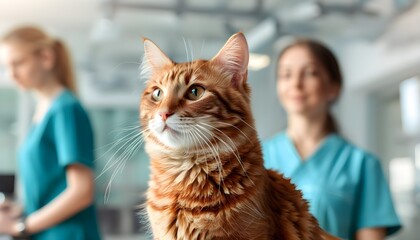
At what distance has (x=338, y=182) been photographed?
0.39m

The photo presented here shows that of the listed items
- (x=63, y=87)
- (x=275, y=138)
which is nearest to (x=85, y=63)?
(x=63, y=87)

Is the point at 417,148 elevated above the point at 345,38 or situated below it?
below

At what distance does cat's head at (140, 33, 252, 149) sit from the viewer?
0.26 metres

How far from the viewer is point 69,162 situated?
25.2 inches

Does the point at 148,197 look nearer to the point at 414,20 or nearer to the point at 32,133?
the point at 32,133

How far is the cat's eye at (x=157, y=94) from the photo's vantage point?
278 mm

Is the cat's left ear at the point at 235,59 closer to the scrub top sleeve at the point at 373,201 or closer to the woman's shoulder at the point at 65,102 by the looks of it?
the scrub top sleeve at the point at 373,201

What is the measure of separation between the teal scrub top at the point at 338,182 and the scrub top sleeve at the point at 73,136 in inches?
13.6

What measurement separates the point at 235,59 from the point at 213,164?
57 mm

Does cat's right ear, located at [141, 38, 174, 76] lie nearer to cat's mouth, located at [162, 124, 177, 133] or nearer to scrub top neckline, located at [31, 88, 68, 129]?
cat's mouth, located at [162, 124, 177, 133]

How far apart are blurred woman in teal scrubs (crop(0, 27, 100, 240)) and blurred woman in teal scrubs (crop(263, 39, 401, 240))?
0.33 metres

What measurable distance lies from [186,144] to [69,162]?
16.7 inches

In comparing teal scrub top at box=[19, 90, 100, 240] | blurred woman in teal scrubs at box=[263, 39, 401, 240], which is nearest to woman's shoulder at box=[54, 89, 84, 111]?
teal scrub top at box=[19, 90, 100, 240]

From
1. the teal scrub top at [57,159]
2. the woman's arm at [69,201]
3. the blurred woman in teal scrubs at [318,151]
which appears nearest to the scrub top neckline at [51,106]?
the teal scrub top at [57,159]
